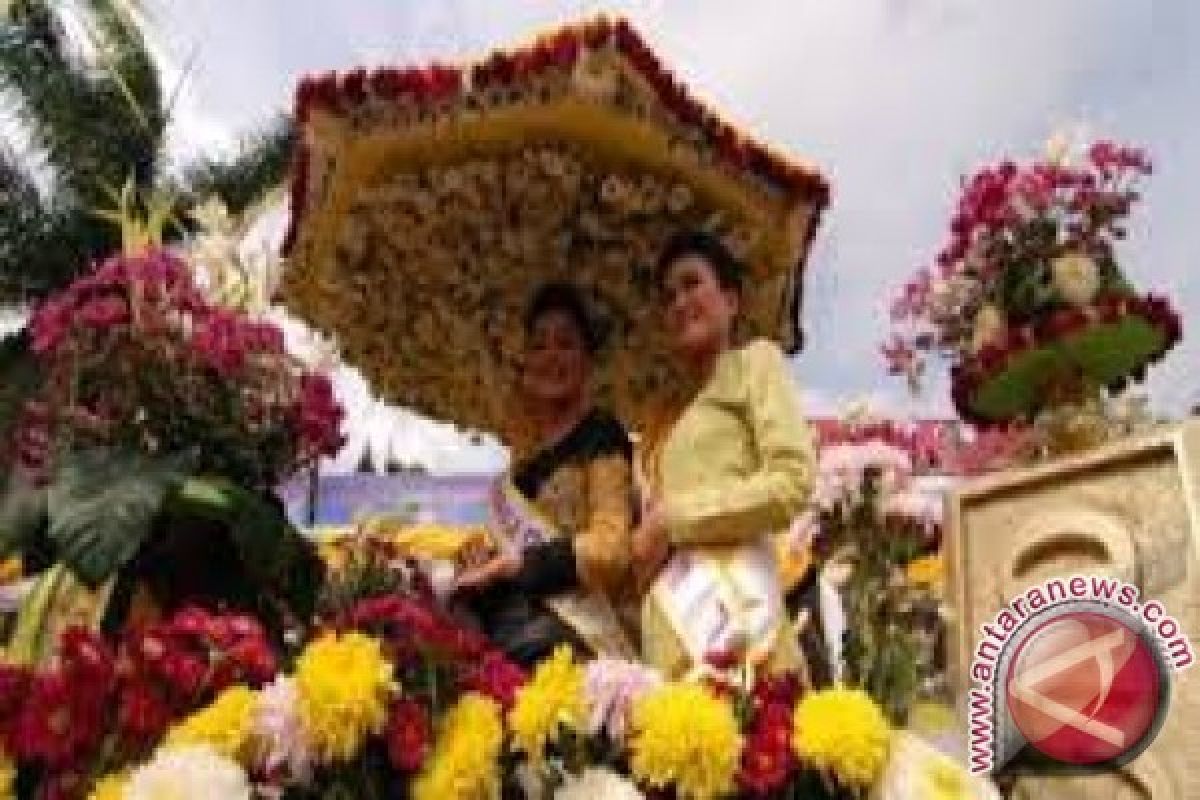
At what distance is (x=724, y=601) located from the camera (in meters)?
3.54

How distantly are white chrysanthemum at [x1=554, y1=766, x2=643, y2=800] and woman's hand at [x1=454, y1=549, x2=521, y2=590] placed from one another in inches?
44.8

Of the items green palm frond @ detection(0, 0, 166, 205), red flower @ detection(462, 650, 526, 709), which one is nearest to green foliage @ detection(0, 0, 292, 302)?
green palm frond @ detection(0, 0, 166, 205)

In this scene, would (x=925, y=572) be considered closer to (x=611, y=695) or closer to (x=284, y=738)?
(x=611, y=695)

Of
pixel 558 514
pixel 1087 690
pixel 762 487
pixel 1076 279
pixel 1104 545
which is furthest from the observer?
pixel 1076 279

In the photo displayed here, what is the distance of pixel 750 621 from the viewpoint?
3516mm

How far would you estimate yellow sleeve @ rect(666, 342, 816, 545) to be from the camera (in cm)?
348

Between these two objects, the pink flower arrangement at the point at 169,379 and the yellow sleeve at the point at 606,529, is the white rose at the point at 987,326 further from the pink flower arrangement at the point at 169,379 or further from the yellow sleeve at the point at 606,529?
the pink flower arrangement at the point at 169,379

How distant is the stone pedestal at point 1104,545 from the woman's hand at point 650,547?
114 centimetres

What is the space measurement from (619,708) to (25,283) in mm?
16523

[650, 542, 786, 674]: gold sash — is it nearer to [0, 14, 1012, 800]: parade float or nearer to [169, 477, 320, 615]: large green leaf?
[0, 14, 1012, 800]: parade float

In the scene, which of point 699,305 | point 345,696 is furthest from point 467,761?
point 699,305

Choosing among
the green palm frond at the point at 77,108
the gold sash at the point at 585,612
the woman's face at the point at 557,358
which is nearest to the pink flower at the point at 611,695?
the gold sash at the point at 585,612

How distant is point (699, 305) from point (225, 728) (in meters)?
1.32

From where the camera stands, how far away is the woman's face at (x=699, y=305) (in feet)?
12.5
